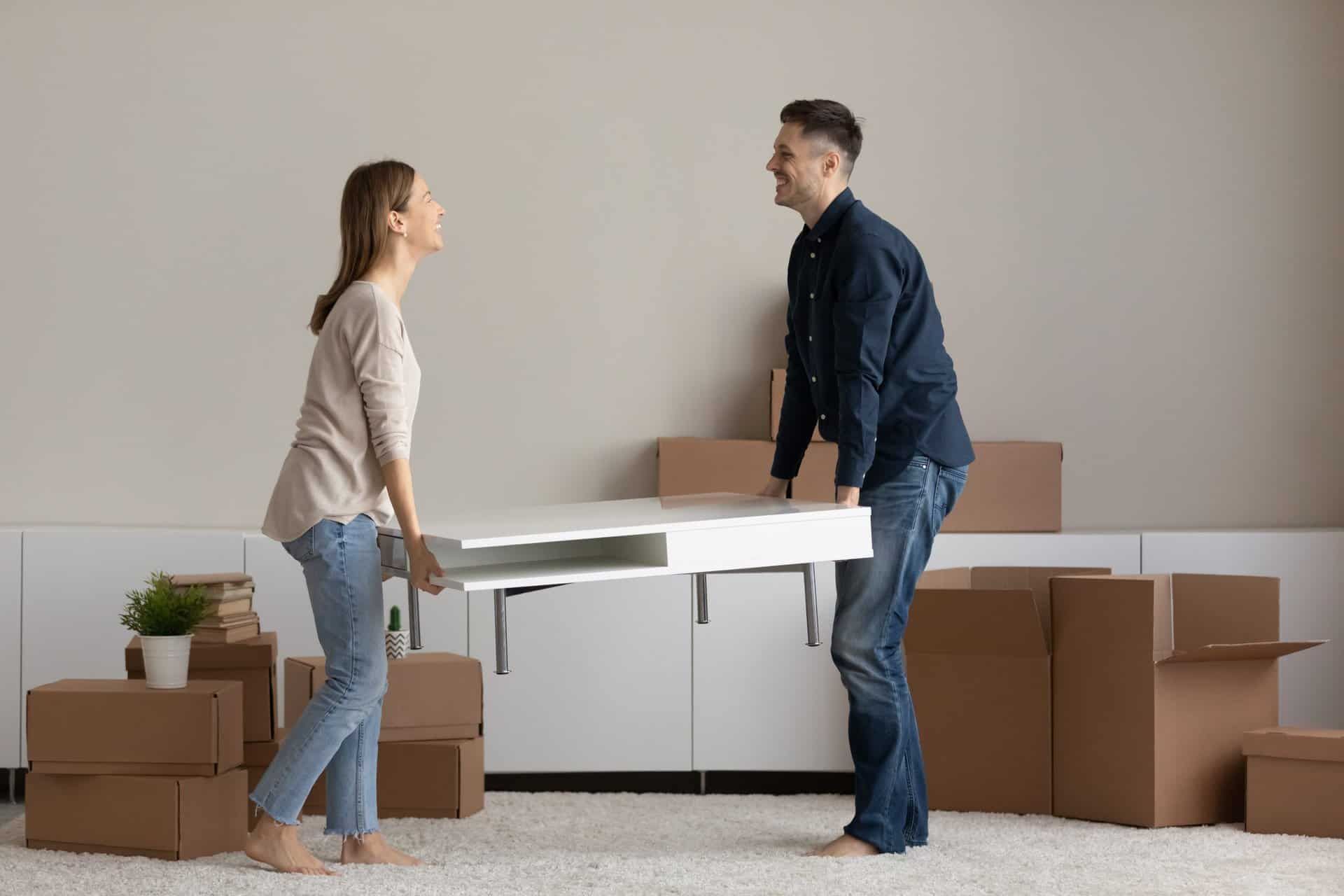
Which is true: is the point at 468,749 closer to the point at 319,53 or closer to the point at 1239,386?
the point at 319,53

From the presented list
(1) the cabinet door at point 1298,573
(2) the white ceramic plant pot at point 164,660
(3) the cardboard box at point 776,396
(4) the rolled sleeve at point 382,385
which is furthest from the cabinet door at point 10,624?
(1) the cabinet door at point 1298,573

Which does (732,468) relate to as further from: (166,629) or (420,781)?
(166,629)

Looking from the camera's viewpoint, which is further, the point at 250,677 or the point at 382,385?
the point at 250,677

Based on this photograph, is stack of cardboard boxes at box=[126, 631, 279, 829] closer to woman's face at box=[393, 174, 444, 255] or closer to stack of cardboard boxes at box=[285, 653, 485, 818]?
stack of cardboard boxes at box=[285, 653, 485, 818]

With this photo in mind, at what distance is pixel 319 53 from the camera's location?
154 inches

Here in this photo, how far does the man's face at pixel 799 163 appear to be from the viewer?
2.76 meters

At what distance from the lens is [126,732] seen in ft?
9.36

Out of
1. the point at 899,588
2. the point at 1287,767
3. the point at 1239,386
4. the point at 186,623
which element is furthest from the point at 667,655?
the point at 1239,386

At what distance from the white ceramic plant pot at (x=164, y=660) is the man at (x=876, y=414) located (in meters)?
1.31

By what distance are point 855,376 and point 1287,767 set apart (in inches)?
52.8

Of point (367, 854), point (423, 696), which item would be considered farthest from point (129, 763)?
point (423, 696)

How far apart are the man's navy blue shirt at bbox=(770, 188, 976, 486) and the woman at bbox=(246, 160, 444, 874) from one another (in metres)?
0.76

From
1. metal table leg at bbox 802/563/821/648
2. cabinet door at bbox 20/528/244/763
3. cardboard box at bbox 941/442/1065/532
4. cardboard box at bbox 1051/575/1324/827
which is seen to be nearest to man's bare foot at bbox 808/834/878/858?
metal table leg at bbox 802/563/821/648

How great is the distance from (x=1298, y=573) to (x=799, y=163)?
71.5 inches
